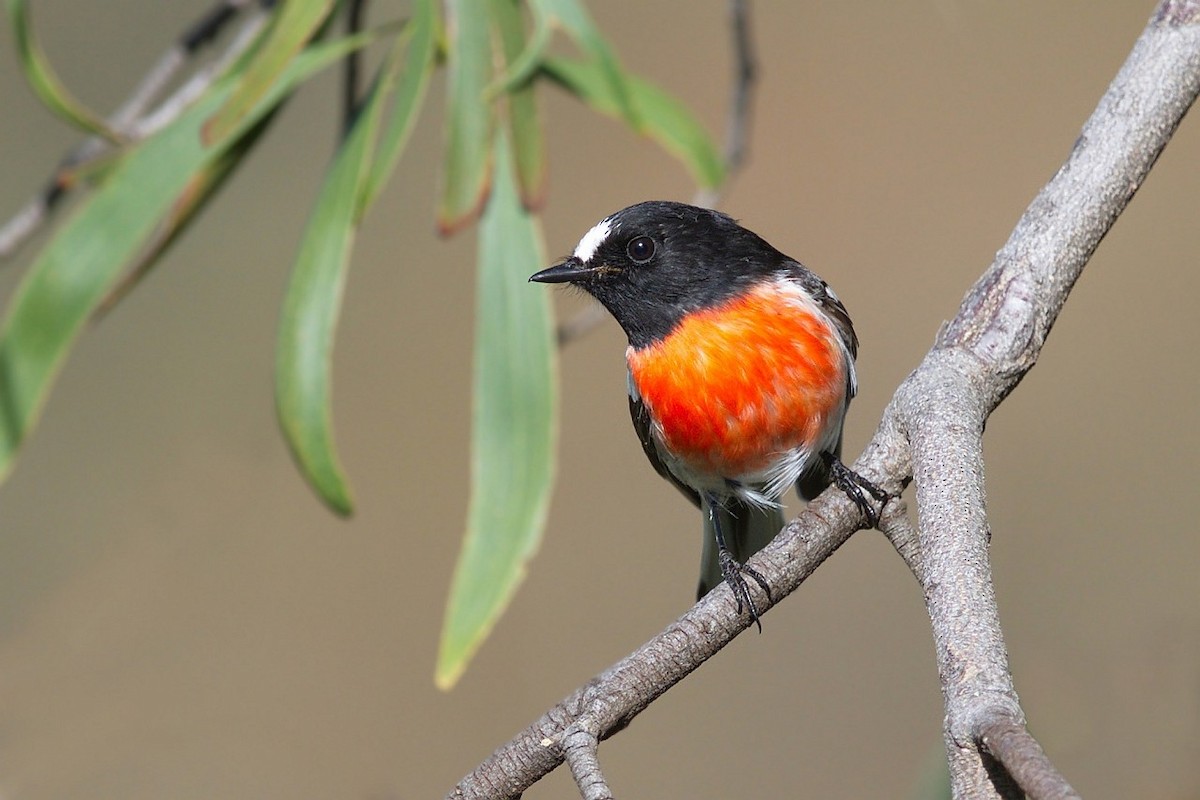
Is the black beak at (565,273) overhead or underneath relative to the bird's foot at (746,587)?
overhead

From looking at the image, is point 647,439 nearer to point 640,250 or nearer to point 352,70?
point 640,250

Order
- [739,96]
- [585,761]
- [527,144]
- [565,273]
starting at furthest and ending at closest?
[739,96]
[527,144]
[565,273]
[585,761]

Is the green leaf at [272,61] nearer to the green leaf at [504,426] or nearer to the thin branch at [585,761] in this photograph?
the green leaf at [504,426]

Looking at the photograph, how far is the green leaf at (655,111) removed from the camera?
2.73 m

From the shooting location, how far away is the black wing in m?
2.39

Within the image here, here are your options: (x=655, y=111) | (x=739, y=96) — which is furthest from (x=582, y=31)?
(x=739, y=96)

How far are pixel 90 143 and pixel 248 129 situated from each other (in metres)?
0.61

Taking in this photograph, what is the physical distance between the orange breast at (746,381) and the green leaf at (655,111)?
1.86ft

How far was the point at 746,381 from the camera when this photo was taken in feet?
7.27

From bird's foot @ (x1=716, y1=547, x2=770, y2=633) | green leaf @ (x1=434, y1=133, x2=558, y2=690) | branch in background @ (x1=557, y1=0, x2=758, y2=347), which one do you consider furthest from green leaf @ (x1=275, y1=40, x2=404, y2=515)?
bird's foot @ (x1=716, y1=547, x2=770, y2=633)

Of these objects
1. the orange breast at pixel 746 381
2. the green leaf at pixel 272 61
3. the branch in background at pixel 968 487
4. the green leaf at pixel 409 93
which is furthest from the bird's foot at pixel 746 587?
the green leaf at pixel 272 61

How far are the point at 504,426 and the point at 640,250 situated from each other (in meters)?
0.43

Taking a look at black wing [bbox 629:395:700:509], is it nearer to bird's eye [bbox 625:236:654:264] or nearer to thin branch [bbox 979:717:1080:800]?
bird's eye [bbox 625:236:654:264]

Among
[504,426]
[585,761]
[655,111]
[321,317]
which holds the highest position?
[655,111]
